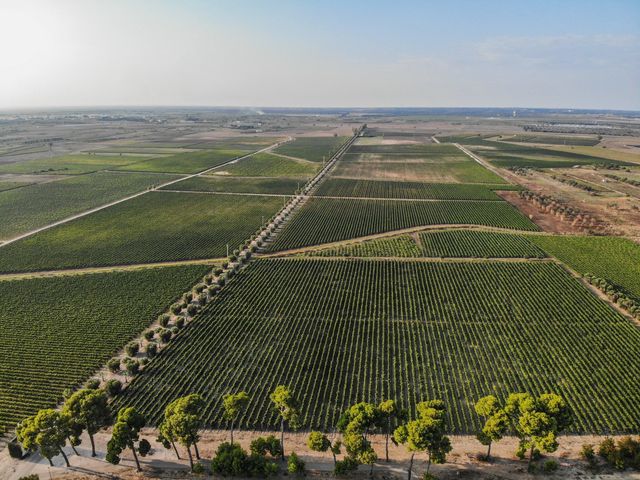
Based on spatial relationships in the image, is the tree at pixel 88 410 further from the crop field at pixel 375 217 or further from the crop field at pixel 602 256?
the crop field at pixel 602 256

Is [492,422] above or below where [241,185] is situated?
below

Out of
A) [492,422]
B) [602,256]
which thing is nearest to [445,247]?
[602,256]

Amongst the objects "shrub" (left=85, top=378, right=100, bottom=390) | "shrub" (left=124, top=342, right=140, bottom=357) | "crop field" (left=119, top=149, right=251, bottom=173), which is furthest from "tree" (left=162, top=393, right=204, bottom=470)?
"crop field" (left=119, top=149, right=251, bottom=173)

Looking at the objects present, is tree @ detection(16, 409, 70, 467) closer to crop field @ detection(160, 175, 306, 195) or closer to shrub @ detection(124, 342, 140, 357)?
shrub @ detection(124, 342, 140, 357)

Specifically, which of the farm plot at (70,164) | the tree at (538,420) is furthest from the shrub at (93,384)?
the farm plot at (70,164)

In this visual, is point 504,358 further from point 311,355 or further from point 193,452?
point 193,452

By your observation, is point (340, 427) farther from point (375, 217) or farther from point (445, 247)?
point (375, 217)

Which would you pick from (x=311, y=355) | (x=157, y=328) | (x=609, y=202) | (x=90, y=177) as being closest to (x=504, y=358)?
(x=311, y=355)
